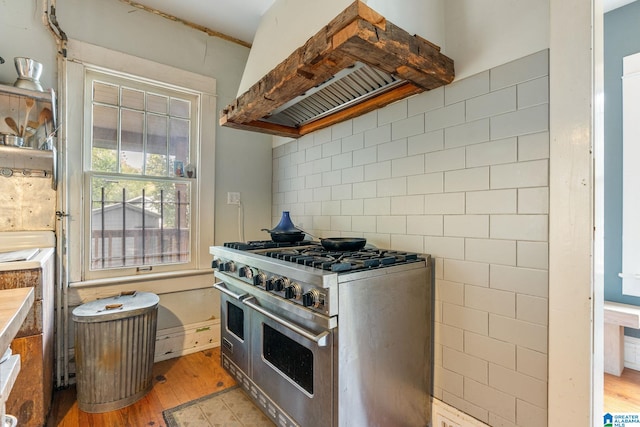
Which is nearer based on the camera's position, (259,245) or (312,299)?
(312,299)

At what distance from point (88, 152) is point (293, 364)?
6.96ft

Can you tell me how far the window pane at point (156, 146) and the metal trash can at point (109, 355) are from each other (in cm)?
111

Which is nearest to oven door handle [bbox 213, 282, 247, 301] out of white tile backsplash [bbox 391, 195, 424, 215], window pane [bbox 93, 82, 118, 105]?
white tile backsplash [bbox 391, 195, 424, 215]

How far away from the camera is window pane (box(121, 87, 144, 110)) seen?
7.93 feet

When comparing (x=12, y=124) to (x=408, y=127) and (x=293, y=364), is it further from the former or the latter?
(x=408, y=127)

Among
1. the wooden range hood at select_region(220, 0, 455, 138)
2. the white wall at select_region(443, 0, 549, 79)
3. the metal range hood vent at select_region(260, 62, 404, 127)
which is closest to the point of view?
the wooden range hood at select_region(220, 0, 455, 138)

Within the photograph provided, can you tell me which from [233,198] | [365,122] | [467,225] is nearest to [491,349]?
[467,225]

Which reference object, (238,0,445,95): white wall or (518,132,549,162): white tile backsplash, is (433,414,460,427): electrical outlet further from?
(238,0,445,95): white wall

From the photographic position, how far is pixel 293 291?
4.69 ft

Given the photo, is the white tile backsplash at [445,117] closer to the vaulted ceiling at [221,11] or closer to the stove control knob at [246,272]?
the stove control knob at [246,272]

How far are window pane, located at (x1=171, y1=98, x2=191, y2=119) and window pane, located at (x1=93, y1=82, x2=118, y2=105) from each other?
41 cm

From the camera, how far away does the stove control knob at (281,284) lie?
1.49 metres

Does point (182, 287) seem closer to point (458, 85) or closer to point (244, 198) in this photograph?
point (244, 198)

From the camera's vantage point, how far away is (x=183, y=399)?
1980 mm
